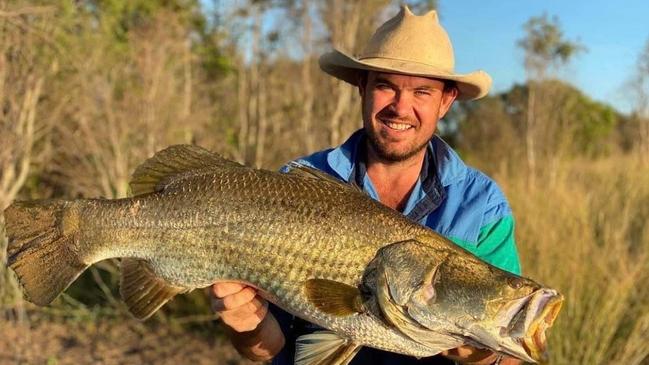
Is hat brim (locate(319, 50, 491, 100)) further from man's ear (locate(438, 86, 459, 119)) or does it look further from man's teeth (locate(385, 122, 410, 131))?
man's teeth (locate(385, 122, 410, 131))

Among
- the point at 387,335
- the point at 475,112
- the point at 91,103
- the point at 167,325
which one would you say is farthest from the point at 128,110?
the point at 475,112

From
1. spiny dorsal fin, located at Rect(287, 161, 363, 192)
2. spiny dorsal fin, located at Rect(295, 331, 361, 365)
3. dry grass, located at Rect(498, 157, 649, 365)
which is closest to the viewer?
spiny dorsal fin, located at Rect(295, 331, 361, 365)

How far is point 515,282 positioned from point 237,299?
100cm

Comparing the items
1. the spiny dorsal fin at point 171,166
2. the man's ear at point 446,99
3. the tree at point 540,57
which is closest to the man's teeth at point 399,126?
the man's ear at point 446,99

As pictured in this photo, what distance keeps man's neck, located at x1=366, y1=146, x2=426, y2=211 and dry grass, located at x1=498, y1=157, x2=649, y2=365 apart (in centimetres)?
276

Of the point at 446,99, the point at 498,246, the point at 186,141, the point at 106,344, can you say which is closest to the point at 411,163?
the point at 446,99

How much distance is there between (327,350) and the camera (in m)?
2.44

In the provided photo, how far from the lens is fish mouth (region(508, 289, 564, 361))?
2.11 meters

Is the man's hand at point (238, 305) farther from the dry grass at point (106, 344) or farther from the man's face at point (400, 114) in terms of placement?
the dry grass at point (106, 344)

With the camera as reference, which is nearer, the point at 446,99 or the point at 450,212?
the point at 450,212

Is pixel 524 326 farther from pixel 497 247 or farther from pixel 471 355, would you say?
pixel 497 247

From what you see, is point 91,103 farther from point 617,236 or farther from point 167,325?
Answer: point 617,236

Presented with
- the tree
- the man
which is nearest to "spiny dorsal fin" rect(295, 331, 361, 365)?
the man

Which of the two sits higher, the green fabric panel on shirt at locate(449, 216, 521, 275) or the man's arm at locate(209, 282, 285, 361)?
the green fabric panel on shirt at locate(449, 216, 521, 275)
